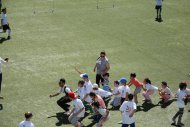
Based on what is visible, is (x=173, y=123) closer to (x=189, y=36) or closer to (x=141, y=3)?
(x=189, y=36)

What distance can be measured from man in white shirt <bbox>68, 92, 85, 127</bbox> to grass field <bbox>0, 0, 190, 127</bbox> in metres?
1.21

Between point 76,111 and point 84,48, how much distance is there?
1026cm

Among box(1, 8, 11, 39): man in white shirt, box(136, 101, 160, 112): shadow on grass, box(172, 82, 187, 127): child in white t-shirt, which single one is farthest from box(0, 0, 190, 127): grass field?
box(1, 8, 11, 39): man in white shirt

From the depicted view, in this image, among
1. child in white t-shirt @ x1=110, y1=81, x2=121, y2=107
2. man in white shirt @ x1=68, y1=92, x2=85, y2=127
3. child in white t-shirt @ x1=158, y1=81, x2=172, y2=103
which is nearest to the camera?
man in white shirt @ x1=68, y1=92, x2=85, y2=127

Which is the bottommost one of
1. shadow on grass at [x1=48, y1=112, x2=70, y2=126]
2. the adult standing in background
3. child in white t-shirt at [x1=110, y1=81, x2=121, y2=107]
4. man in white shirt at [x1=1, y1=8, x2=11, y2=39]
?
shadow on grass at [x1=48, y1=112, x2=70, y2=126]

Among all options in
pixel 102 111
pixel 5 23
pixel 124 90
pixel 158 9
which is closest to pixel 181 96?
pixel 124 90

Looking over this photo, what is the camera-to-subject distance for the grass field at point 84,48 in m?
19.2

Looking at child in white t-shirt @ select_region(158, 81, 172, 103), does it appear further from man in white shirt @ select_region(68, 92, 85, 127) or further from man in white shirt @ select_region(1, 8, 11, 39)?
man in white shirt @ select_region(1, 8, 11, 39)

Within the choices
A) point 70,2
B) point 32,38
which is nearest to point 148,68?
point 32,38

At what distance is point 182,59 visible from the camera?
25391 mm

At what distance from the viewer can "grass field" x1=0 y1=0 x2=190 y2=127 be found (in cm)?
1917

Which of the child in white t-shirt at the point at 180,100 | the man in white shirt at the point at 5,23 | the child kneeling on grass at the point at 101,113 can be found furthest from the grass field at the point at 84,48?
the child kneeling on grass at the point at 101,113

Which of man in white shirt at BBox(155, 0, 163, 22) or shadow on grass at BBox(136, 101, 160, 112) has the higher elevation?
man in white shirt at BBox(155, 0, 163, 22)

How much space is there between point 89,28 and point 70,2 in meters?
6.55
